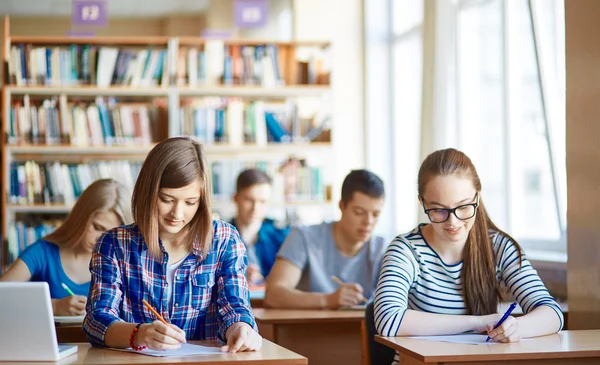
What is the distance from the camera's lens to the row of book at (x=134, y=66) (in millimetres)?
6008

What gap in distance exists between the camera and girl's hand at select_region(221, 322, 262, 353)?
7.00ft

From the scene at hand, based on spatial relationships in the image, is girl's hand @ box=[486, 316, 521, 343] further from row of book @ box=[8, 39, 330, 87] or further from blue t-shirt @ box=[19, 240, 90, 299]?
row of book @ box=[8, 39, 330, 87]

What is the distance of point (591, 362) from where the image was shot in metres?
2.20

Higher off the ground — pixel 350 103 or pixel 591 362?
pixel 350 103

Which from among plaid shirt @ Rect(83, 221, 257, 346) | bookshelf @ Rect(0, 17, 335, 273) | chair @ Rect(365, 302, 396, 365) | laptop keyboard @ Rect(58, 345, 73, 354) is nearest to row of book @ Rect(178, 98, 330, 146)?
bookshelf @ Rect(0, 17, 335, 273)

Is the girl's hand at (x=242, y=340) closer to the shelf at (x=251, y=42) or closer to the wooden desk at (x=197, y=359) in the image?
the wooden desk at (x=197, y=359)

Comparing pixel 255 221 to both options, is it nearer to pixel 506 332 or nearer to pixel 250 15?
pixel 250 15

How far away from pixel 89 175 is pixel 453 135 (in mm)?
2682

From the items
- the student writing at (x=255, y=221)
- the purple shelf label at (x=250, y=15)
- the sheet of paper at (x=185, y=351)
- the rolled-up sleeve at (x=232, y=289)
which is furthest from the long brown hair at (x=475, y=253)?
the purple shelf label at (x=250, y=15)

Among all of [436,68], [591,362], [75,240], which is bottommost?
[591,362]

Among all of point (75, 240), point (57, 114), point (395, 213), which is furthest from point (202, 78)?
point (75, 240)

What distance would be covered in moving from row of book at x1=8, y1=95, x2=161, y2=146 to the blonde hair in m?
2.56

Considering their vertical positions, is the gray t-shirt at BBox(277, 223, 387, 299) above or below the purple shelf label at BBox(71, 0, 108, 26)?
below

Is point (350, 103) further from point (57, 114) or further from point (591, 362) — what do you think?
point (591, 362)
